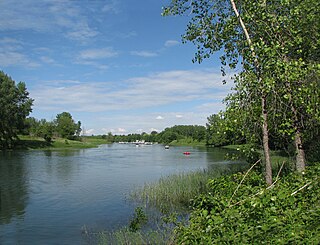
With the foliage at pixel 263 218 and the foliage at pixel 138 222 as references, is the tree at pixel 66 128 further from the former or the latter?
the foliage at pixel 263 218

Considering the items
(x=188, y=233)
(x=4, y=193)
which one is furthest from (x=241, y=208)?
(x=4, y=193)

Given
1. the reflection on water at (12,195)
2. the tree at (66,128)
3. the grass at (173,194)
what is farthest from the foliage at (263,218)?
the tree at (66,128)

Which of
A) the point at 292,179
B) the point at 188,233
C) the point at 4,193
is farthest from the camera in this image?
the point at 4,193

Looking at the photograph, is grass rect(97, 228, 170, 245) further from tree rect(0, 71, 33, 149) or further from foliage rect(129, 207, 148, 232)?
tree rect(0, 71, 33, 149)

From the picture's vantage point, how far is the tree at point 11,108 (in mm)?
72750

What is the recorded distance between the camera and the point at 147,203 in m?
17.6

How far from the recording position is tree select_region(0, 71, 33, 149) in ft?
239

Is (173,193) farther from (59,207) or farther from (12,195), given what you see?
(12,195)

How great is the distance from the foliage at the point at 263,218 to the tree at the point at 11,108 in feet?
246

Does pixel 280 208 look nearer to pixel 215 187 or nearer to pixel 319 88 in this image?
pixel 215 187

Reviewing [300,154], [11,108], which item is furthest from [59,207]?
[11,108]

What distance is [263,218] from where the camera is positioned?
5.51 metres

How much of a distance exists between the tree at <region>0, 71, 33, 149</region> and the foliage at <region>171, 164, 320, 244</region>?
75.0 m

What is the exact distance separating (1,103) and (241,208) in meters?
75.6
